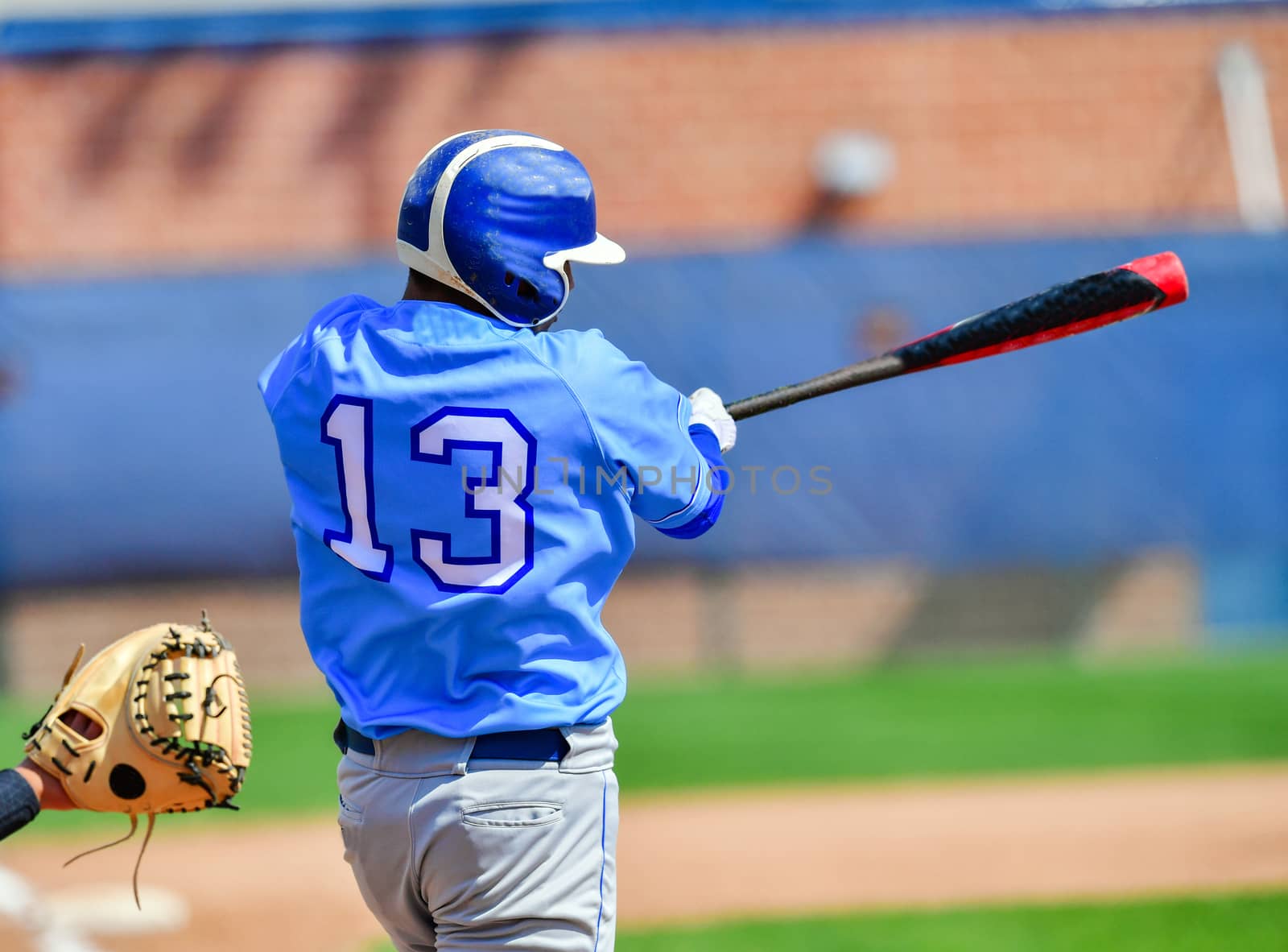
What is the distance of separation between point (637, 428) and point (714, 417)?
37 cm

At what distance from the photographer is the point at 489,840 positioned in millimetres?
2088

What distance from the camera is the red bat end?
2951mm

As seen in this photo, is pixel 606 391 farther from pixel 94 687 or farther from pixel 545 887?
pixel 94 687

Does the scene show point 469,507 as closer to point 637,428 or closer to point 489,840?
point 637,428

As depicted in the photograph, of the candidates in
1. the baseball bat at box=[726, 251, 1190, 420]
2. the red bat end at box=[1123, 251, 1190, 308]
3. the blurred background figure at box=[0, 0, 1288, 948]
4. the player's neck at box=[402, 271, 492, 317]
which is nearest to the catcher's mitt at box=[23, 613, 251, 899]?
the player's neck at box=[402, 271, 492, 317]


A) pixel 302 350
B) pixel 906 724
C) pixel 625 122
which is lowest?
pixel 906 724

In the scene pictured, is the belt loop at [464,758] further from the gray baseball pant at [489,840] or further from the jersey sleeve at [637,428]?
the jersey sleeve at [637,428]

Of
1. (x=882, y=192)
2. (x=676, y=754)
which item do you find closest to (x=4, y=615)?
(x=676, y=754)

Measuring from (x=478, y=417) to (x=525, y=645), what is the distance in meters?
0.34

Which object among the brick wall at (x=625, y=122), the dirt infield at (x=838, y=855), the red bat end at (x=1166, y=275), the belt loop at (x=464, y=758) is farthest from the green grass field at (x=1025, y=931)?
the brick wall at (x=625, y=122)

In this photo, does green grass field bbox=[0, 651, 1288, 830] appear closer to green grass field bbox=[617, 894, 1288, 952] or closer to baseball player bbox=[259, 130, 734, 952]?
green grass field bbox=[617, 894, 1288, 952]

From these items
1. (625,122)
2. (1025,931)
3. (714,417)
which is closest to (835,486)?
(625,122)

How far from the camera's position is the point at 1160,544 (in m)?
9.27

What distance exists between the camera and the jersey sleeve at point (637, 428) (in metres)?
2.13
